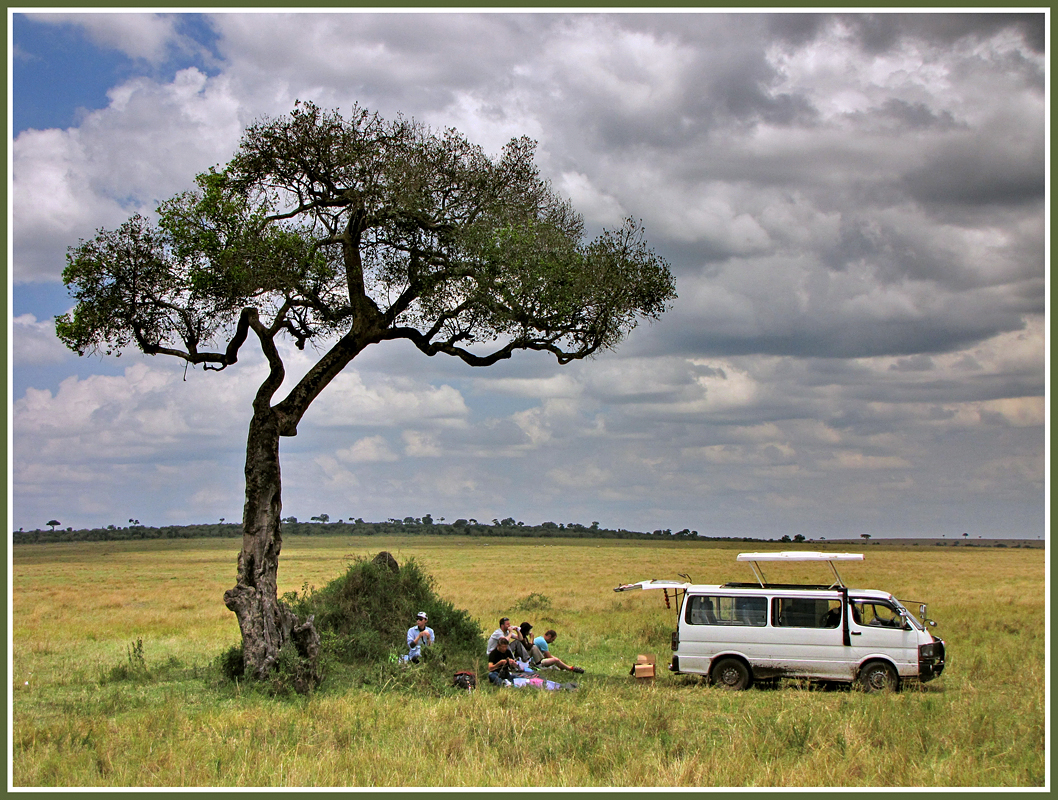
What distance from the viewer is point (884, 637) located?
20.2 metres

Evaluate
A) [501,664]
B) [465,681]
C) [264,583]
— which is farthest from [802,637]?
[264,583]

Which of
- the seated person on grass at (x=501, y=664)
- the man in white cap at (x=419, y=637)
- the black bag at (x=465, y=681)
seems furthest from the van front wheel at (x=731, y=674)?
the man in white cap at (x=419, y=637)

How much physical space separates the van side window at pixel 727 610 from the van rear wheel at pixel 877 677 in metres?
2.50

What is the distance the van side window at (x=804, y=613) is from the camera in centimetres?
2048

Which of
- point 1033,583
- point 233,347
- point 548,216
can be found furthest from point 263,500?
point 1033,583

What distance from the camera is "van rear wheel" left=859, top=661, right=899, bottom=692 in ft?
65.4

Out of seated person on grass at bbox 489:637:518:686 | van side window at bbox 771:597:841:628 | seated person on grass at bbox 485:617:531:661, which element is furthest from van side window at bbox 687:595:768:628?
seated person on grass at bbox 489:637:518:686

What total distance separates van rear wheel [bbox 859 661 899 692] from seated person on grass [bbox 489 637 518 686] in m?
8.16

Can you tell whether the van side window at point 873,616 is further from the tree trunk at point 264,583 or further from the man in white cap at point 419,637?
the tree trunk at point 264,583

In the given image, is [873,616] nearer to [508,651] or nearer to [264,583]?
[508,651]

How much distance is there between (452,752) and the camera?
13.8 metres

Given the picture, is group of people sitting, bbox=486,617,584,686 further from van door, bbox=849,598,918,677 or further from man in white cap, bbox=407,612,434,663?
van door, bbox=849,598,918,677

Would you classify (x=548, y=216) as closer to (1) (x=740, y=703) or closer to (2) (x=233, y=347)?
(2) (x=233, y=347)

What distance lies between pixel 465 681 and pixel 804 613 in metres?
8.18
